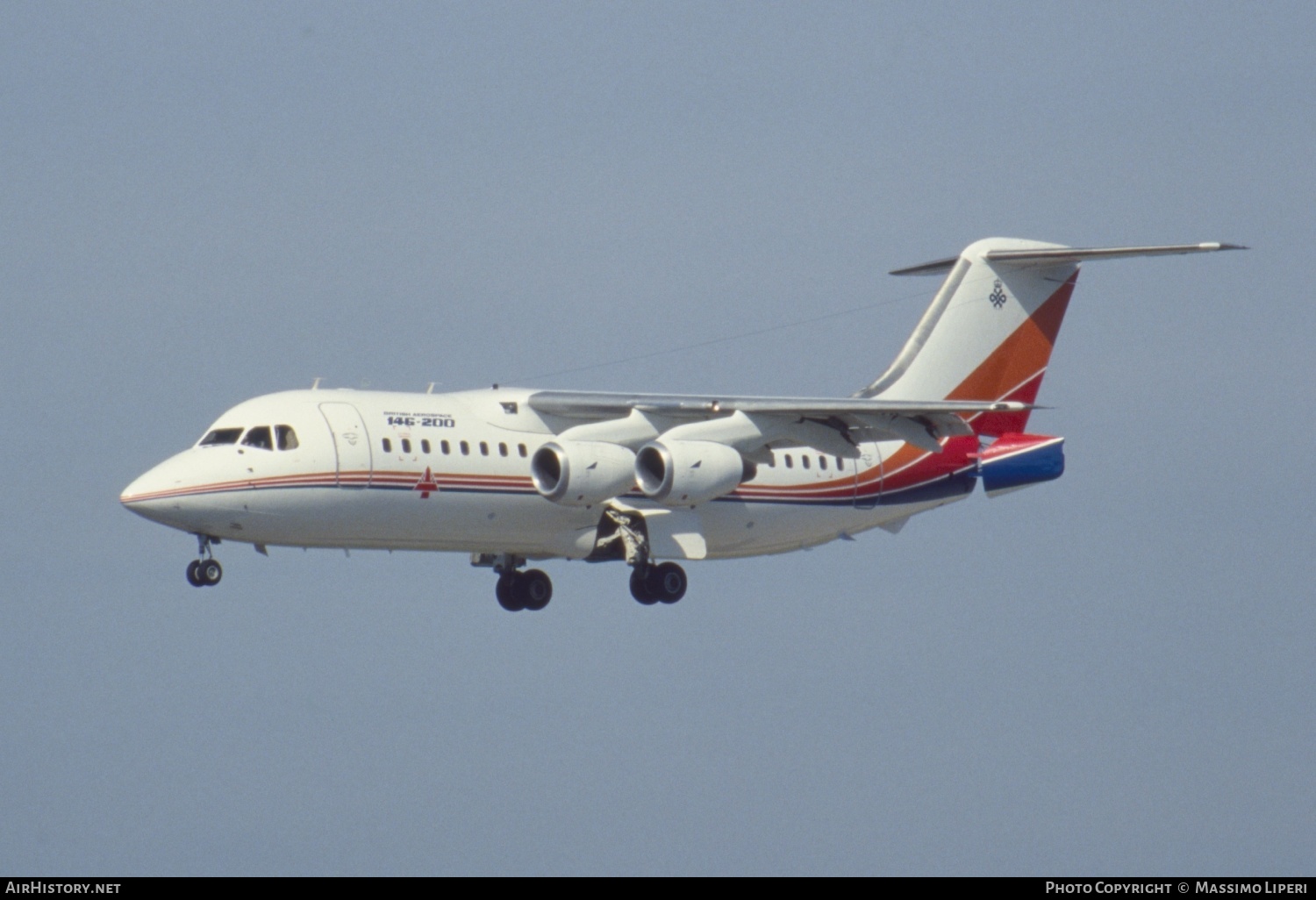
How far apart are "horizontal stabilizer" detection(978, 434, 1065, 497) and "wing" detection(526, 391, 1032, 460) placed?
1.74m

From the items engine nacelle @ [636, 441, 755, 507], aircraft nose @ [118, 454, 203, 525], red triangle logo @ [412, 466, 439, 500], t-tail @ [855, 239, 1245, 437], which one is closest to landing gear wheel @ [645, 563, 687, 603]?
engine nacelle @ [636, 441, 755, 507]

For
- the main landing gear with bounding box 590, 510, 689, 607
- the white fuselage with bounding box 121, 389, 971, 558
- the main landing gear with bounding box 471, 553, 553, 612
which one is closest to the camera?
the white fuselage with bounding box 121, 389, 971, 558

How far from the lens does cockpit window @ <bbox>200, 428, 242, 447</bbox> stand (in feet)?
81.7

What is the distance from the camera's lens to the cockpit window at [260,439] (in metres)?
24.8

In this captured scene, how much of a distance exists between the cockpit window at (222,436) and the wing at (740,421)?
3.61 m

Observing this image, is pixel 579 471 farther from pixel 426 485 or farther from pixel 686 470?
pixel 426 485

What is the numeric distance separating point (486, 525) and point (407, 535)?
962 mm

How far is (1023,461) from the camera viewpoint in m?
28.2

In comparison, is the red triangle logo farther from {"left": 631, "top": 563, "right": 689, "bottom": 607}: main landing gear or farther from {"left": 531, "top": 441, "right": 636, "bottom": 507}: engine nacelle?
{"left": 631, "top": 563, "right": 689, "bottom": 607}: main landing gear

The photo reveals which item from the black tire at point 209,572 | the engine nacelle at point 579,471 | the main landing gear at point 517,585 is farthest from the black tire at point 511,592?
the black tire at point 209,572

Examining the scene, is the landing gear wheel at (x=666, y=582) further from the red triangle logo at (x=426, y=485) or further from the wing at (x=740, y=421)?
the red triangle logo at (x=426, y=485)

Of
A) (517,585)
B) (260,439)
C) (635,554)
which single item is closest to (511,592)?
(517,585)

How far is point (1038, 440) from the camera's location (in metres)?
28.4

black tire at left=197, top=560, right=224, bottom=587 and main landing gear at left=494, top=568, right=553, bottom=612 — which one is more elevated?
main landing gear at left=494, top=568, right=553, bottom=612
